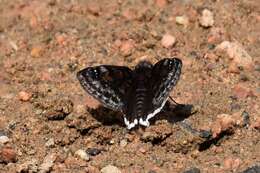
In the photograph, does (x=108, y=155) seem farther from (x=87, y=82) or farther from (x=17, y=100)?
(x=17, y=100)

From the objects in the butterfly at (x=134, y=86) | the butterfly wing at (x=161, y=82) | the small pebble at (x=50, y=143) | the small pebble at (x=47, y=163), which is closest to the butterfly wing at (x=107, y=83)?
the butterfly at (x=134, y=86)

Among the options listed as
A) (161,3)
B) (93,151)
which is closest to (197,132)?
(93,151)

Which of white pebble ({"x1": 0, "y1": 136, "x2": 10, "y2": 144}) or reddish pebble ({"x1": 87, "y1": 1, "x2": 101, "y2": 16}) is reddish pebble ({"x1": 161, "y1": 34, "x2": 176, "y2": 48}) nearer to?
reddish pebble ({"x1": 87, "y1": 1, "x2": 101, "y2": 16})

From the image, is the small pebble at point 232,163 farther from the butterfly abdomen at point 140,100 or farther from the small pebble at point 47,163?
the small pebble at point 47,163

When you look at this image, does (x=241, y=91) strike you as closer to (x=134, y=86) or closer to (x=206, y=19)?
(x=134, y=86)

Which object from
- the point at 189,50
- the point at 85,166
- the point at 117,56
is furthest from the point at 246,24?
the point at 85,166

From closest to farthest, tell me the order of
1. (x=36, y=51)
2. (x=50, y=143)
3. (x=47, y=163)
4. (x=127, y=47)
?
(x=47, y=163) < (x=50, y=143) < (x=127, y=47) < (x=36, y=51)

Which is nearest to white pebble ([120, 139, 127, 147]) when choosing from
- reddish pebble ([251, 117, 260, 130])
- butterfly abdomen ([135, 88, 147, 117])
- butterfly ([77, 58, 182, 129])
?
butterfly ([77, 58, 182, 129])
